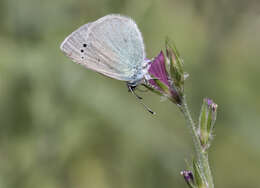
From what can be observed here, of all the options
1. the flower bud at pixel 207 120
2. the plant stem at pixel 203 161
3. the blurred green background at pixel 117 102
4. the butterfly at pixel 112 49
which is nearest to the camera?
the plant stem at pixel 203 161

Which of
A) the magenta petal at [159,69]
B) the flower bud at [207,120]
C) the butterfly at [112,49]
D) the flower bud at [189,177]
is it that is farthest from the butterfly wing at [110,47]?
the flower bud at [189,177]

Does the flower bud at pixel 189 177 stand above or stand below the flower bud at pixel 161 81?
below

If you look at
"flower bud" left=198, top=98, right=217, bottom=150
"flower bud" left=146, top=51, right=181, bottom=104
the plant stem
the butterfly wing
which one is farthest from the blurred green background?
the plant stem

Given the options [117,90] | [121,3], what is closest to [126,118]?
[117,90]

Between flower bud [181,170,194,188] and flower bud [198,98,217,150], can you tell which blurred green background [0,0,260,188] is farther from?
flower bud [181,170,194,188]

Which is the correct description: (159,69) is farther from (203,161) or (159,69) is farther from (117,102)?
(117,102)

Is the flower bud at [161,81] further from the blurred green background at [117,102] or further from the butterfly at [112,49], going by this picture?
the blurred green background at [117,102]
